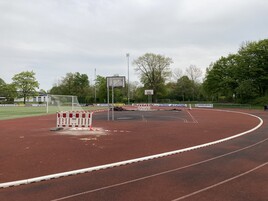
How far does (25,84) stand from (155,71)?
4283cm

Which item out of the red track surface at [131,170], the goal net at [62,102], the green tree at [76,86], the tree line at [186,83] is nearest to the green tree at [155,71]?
the tree line at [186,83]

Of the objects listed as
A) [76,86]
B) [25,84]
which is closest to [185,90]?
[76,86]

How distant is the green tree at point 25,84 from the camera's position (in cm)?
8419

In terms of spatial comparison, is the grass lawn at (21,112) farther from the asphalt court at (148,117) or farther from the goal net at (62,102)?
the asphalt court at (148,117)

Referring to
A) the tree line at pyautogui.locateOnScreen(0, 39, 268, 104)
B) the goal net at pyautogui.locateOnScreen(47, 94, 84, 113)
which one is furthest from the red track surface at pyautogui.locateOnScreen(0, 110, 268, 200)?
the tree line at pyautogui.locateOnScreen(0, 39, 268, 104)

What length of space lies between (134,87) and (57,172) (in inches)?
3811

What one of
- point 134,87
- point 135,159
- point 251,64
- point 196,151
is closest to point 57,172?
point 135,159

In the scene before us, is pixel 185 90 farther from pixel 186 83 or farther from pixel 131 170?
pixel 131 170

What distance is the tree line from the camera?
5247 cm

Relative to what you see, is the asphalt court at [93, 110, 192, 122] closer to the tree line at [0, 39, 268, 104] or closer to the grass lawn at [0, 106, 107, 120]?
the grass lawn at [0, 106, 107, 120]

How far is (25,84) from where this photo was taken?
84750 millimetres

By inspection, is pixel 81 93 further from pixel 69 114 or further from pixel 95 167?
pixel 95 167

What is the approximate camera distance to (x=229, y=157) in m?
8.16

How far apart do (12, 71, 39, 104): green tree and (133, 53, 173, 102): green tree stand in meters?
35.8
